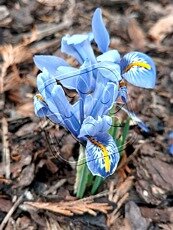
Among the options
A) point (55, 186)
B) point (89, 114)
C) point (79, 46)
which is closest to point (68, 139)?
point (55, 186)

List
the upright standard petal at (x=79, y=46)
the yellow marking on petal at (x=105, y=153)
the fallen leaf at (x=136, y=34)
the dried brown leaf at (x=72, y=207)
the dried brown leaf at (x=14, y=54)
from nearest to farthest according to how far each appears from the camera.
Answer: the yellow marking on petal at (x=105, y=153) < the upright standard petal at (x=79, y=46) < the dried brown leaf at (x=72, y=207) < the dried brown leaf at (x=14, y=54) < the fallen leaf at (x=136, y=34)

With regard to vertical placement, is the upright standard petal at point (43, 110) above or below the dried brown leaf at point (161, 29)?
above

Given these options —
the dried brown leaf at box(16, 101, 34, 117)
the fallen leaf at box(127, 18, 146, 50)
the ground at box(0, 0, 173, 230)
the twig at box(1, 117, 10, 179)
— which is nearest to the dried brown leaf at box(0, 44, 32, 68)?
the ground at box(0, 0, 173, 230)

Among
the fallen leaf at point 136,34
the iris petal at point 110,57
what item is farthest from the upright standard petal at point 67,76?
the fallen leaf at point 136,34

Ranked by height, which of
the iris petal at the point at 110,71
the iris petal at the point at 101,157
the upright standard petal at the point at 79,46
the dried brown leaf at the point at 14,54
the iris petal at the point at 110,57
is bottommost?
the iris petal at the point at 101,157

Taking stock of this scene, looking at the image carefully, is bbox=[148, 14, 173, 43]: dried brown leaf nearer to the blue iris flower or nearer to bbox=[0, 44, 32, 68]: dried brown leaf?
bbox=[0, 44, 32, 68]: dried brown leaf

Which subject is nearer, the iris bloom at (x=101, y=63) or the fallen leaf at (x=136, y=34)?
the iris bloom at (x=101, y=63)

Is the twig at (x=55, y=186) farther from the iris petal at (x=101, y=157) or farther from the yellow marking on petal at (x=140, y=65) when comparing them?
the yellow marking on petal at (x=140, y=65)

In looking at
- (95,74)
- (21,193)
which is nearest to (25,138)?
(21,193)
